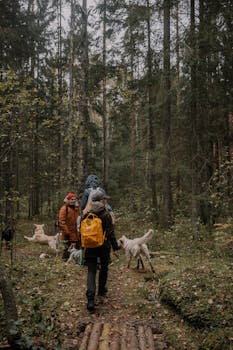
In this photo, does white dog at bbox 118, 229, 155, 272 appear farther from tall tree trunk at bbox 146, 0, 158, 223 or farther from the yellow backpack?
tall tree trunk at bbox 146, 0, 158, 223

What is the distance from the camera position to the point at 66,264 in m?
9.12

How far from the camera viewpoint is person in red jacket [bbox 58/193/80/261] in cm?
975

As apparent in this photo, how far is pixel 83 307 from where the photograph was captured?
247 inches

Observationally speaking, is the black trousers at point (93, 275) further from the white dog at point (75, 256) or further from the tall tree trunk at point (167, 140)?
the tall tree trunk at point (167, 140)

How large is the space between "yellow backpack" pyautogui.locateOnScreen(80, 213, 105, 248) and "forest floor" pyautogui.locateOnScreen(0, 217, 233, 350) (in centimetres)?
108

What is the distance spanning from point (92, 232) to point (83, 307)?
1322 millimetres

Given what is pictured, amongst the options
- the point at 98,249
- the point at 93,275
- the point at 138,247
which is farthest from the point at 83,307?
the point at 138,247

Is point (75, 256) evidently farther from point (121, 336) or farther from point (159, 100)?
point (159, 100)

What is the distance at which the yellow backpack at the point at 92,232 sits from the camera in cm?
607

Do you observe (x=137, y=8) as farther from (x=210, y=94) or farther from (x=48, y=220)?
(x=48, y=220)

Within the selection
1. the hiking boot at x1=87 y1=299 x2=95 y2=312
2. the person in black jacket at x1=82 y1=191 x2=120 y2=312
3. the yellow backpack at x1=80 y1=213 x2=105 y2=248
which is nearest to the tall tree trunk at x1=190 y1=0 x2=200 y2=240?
the person in black jacket at x1=82 y1=191 x2=120 y2=312

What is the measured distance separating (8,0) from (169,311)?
45.0 feet

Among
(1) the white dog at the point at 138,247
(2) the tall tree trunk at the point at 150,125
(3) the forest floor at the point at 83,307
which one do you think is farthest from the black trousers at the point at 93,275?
(2) the tall tree trunk at the point at 150,125

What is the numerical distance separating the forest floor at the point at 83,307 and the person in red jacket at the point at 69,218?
2.28 feet
